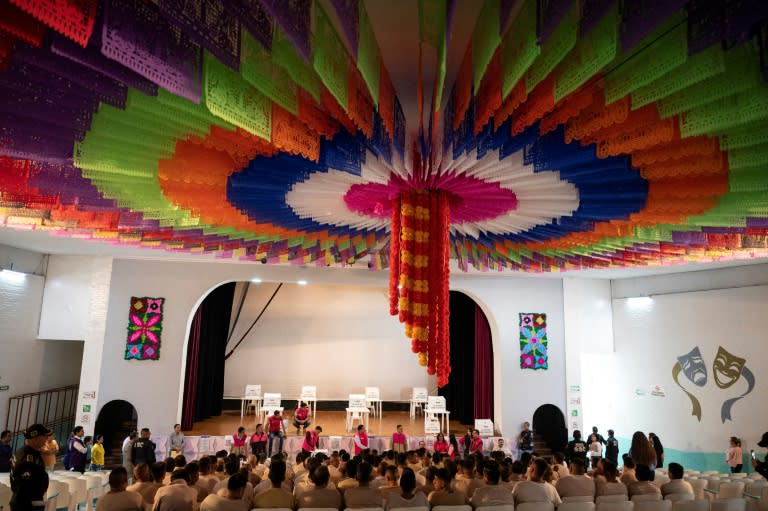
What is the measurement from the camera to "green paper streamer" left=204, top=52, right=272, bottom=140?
315 cm

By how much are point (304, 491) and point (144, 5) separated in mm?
4060

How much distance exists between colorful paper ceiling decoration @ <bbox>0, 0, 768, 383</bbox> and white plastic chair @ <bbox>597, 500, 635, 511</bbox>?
224cm

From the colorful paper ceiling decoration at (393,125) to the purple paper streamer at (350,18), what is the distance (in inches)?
0.7

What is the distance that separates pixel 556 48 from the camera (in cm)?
298

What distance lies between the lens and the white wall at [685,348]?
9922 millimetres

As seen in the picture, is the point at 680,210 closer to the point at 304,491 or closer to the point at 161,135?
the point at 304,491

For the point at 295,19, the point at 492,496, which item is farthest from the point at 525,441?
the point at 295,19

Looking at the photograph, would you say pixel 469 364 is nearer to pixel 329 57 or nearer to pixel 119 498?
pixel 119 498

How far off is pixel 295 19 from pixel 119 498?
3962mm

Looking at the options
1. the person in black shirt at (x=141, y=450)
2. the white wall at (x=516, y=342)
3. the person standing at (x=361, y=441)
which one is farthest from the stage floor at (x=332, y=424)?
the person in black shirt at (x=141, y=450)

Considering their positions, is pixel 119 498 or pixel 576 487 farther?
pixel 576 487

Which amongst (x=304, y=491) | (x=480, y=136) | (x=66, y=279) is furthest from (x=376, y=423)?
(x=480, y=136)

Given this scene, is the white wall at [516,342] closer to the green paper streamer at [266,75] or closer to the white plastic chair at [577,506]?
the white plastic chair at [577,506]

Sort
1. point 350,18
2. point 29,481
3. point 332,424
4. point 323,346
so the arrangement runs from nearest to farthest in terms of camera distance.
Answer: point 350,18 < point 29,481 < point 332,424 < point 323,346
